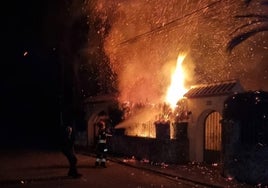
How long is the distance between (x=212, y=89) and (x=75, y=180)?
679 centimetres

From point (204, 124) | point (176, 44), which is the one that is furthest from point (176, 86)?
point (204, 124)

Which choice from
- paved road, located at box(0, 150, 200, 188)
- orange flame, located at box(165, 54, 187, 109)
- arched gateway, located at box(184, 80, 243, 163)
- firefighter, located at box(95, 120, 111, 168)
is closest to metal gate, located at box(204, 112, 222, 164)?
arched gateway, located at box(184, 80, 243, 163)

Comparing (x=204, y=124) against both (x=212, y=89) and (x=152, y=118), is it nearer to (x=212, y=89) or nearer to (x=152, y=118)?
(x=212, y=89)

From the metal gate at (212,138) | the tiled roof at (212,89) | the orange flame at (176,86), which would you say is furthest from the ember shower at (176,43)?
the metal gate at (212,138)

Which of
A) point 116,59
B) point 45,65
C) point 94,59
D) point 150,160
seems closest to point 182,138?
point 150,160

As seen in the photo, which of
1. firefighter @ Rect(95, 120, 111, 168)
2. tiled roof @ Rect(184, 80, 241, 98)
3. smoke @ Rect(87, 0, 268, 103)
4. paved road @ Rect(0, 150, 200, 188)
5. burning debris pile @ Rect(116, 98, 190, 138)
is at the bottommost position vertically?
paved road @ Rect(0, 150, 200, 188)

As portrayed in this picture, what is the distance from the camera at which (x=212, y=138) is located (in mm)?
17734

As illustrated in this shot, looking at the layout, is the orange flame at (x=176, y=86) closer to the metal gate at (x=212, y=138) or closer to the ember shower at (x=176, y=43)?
the ember shower at (x=176, y=43)

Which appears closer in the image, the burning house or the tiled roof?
the tiled roof

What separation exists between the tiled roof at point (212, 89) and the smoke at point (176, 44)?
144 cm

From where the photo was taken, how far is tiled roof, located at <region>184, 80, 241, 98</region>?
1634 centimetres

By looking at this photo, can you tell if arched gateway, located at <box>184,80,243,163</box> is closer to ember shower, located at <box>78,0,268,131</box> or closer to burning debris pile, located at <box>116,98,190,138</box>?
burning debris pile, located at <box>116,98,190,138</box>

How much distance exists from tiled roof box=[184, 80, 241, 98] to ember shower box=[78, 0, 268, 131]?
1.39 meters

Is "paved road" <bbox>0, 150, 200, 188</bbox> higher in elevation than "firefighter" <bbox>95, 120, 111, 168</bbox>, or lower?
lower
